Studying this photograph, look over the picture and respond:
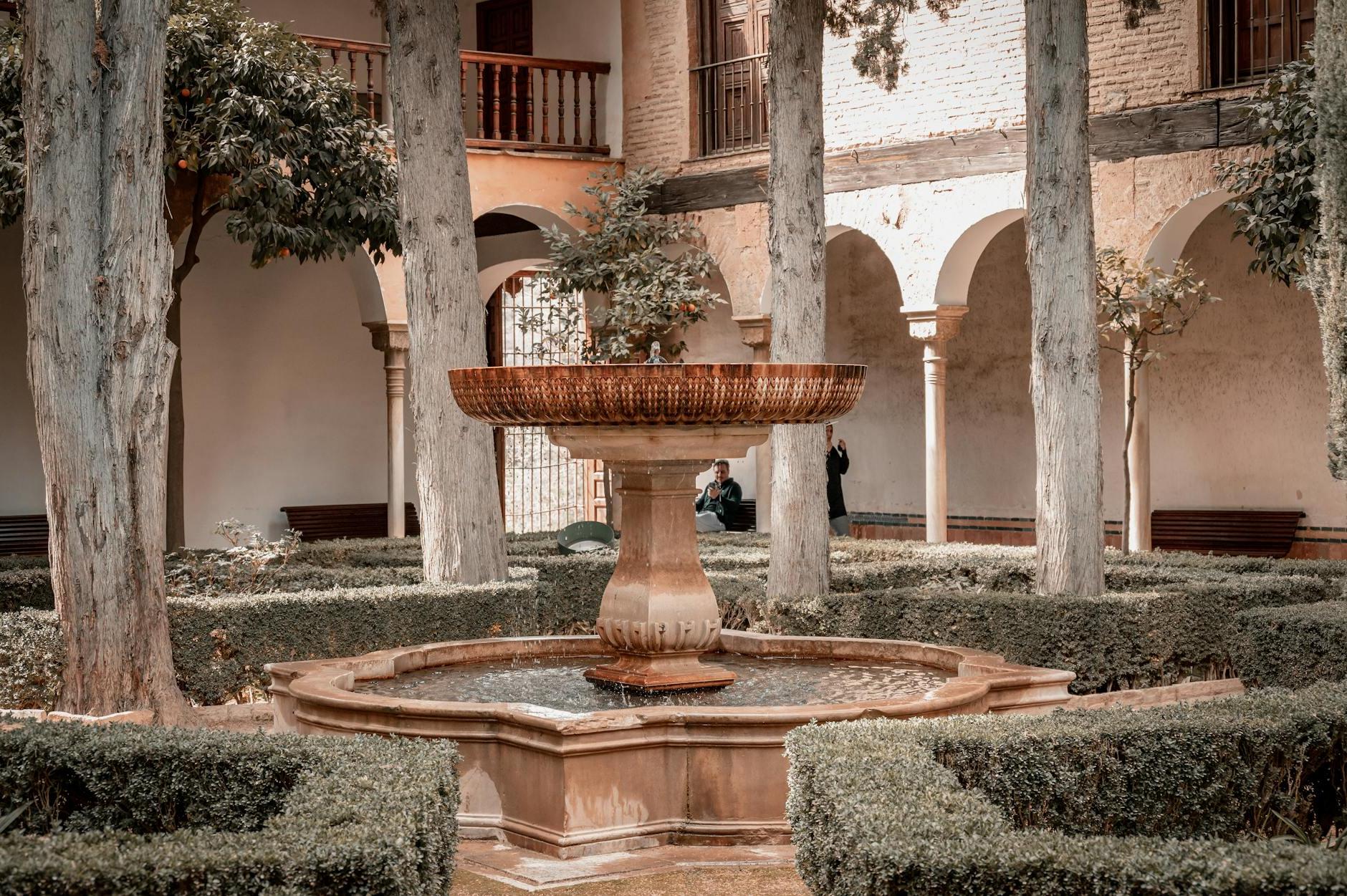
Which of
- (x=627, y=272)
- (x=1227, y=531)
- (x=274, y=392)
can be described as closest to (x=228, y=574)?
(x=627, y=272)

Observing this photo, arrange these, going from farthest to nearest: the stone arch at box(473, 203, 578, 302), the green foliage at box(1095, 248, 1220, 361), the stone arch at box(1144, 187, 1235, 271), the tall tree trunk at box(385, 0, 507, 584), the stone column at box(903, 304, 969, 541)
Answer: the stone arch at box(473, 203, 578, 302) < the stone column at box(903, 304, 969, 541) < the stone arch at box(1144, 187, 1235, 271) < the green foliage at box(1095, 248, 1220, 361) < the tall tree trunk at box(385, 0, 507, 584)

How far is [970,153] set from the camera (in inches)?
553

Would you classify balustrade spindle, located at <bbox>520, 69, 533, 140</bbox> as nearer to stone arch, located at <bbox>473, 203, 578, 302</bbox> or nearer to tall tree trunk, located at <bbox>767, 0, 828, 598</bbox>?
stone arch, located at <bbox>473, 203, 578, 302</bbox>

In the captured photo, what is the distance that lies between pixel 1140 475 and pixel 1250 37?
349 centimetres

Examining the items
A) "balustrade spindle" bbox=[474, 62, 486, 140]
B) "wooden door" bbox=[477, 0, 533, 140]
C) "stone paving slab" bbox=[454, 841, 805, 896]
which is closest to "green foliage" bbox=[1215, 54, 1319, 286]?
"stone paving slab" bbox=[454, 841, 805, 896]

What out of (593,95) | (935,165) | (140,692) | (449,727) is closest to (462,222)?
(140,692)

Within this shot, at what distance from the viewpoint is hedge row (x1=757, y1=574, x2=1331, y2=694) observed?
337 inches

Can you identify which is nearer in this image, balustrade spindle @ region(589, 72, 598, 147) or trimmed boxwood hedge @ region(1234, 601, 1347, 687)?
trimmed boxwood hedge @ region(1234, 601, 1347, 687)

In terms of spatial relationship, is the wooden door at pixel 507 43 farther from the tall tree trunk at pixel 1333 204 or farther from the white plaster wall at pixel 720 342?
the tall tree trunk at pixel 1333 204

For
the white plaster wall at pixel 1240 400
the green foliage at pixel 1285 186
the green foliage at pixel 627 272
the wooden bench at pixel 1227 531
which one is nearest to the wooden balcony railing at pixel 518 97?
the green foliage at pixel 627 272

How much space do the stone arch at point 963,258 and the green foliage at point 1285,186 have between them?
332cm

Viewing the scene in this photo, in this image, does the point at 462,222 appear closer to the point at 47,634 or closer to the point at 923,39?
the point at 47,634

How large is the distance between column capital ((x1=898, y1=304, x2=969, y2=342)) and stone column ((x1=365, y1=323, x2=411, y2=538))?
15.1ft

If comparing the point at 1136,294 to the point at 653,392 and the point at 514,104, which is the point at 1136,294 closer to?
the point at 514,104
